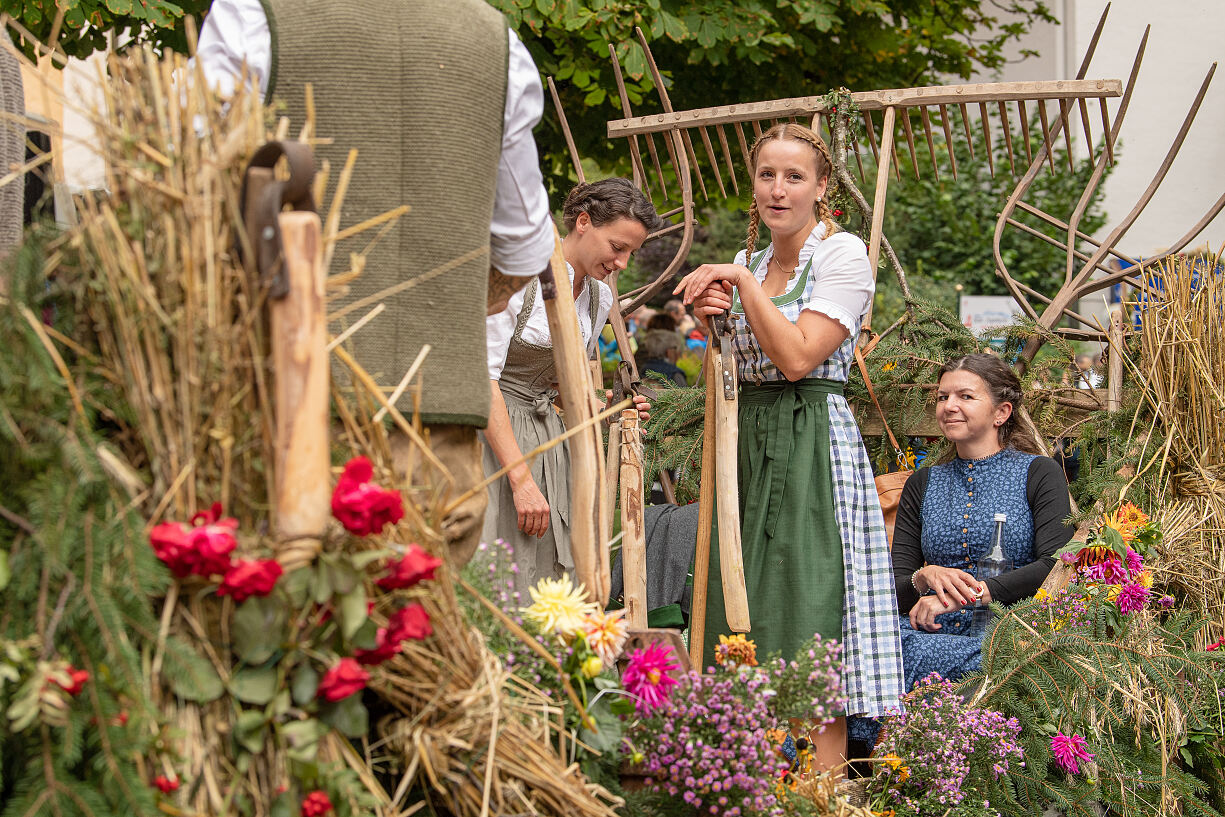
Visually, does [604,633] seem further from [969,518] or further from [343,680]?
[969,518]

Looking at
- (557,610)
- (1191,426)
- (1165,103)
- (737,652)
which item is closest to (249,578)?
(557,610)

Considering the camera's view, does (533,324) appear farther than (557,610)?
Yes

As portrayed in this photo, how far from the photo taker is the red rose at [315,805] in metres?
1.29

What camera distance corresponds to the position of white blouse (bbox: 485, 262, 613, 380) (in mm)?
2590

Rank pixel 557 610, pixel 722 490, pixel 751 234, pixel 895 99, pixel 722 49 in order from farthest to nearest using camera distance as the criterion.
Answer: pixel 722 49
pixel 895 99
pixel 751 234
pixel 722 490
pixel 557 610

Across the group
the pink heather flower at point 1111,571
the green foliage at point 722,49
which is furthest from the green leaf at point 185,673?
the green foliage at point 722,49

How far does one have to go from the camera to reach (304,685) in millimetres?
1307

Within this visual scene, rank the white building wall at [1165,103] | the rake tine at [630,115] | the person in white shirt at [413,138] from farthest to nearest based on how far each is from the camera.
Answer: the white building wall at [1165,103] → the rake tine at [630,115] → the person in white shirt at [413,138]

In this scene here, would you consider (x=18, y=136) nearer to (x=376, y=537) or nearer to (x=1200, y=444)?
(x=376, y=537)

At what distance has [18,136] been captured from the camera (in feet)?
7.06

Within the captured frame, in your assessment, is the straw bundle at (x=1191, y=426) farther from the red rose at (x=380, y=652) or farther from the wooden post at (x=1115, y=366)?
the red rose at (x=380, y=652)

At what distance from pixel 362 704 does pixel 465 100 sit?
0.85 m

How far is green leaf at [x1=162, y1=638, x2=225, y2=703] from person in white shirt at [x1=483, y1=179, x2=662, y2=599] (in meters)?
1.44

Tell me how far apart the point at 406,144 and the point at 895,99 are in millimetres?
2977
